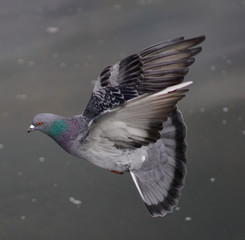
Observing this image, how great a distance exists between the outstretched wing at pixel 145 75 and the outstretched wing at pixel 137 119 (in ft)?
0.65

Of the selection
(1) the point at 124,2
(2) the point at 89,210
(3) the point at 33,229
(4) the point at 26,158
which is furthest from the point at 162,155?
(1) the point at 124,2

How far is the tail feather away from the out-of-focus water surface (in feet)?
1.15

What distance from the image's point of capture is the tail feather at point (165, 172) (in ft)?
6.69

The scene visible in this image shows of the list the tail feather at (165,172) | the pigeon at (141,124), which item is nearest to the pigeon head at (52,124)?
the pigeon at (141,124)

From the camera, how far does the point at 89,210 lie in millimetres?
2557

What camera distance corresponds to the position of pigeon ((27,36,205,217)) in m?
1.57

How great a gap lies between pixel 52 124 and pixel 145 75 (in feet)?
1.26

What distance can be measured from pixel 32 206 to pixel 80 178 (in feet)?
0.88

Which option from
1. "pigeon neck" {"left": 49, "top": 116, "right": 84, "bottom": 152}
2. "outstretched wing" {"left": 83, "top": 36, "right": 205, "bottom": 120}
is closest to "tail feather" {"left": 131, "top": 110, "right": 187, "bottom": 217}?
"outstretched wing" {"left": 83, "top": 36, "right": 205, "bottom": 120}

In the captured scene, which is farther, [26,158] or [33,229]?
[26,158]

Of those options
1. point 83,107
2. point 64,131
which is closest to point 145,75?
point 64,131

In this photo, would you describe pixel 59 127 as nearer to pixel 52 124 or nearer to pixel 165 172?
pixel 52 124

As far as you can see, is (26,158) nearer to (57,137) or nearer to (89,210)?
(89,210)

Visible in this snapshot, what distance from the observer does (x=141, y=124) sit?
5.29 ft
